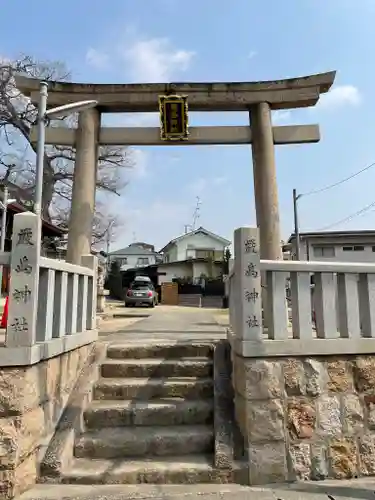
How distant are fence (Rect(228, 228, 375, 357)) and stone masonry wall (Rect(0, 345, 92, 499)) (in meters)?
1.88

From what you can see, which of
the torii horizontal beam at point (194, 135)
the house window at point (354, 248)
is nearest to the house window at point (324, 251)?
the house window at point (354, 248)

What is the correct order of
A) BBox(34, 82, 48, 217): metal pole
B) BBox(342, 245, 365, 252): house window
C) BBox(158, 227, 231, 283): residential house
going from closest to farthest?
BBox(34, 82, 48, 217): metal pole → BBox(342, 245, 365, 252): house window → BBox(158, 227, 231, 283): residential house

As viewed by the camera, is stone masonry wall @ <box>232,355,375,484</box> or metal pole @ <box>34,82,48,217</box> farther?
metal pole @ <box>34,82,48,217</box>

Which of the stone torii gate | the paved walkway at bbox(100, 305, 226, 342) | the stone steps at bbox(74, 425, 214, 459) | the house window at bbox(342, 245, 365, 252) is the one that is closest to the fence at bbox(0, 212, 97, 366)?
the stone steps at bbox(74, 425, 214, 459)

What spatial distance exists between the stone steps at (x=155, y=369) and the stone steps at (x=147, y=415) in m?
0.49

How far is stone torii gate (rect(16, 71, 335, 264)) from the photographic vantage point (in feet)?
24.8

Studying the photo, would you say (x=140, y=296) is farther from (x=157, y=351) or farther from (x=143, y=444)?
(x=143, y=444)

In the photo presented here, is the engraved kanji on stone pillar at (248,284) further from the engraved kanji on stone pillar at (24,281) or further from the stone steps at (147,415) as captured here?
the engraved kanji on stone pillar at (24,281)

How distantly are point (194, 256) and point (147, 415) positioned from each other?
129 feet

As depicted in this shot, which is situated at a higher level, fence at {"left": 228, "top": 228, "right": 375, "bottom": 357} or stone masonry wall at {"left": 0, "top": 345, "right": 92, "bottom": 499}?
fence at {"left": 228, "top": 228, "right": 375, "bottom": 357}

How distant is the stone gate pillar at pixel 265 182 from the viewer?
24.2ft

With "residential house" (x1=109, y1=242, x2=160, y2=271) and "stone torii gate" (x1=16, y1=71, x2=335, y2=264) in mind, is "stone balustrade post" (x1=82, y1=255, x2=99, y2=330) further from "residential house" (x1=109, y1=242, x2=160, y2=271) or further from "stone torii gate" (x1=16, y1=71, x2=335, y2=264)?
"residential house" (x1=109, y1=242, x2=160, y2=271)

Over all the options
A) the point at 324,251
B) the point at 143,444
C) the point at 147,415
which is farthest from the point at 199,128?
the point at 324,251

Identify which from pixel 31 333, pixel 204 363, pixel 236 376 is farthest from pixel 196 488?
pixel 31 333
